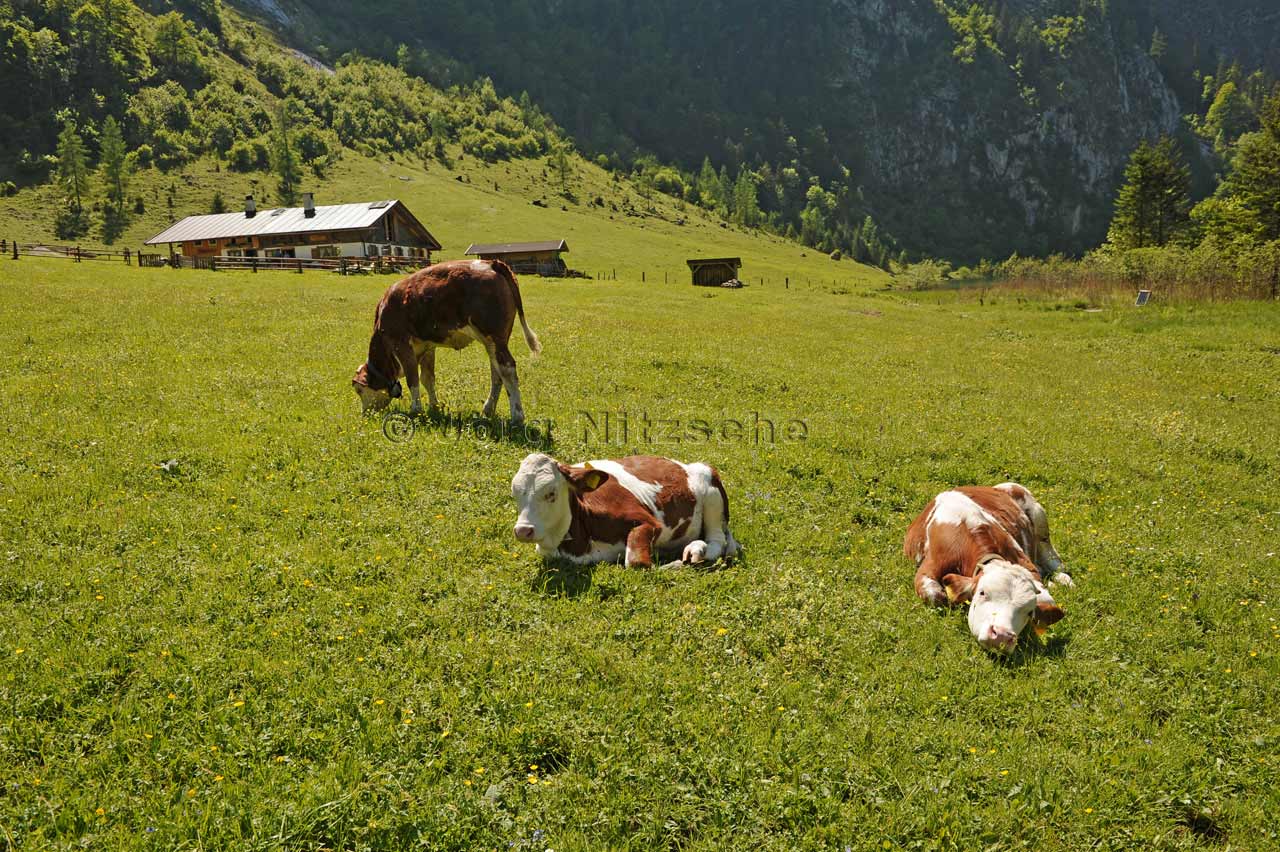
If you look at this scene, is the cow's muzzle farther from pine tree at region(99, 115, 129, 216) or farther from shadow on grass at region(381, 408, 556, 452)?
pine tree at region(99, 115, 129, 216)

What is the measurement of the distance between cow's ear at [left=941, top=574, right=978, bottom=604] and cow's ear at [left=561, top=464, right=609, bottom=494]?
13.0 feet

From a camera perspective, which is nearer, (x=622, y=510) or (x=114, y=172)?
(x=622, y=510)

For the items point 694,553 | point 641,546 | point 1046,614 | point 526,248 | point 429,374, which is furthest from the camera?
point 526,248

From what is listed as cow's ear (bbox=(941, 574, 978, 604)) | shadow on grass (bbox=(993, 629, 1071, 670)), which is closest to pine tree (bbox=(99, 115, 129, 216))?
cow's ear (bbox=(941, 574, 978, 604))

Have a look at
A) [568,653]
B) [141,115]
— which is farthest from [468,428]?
[141,115]

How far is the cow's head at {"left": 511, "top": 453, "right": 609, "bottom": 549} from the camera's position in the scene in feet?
24.1

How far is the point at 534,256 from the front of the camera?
88.8 meters

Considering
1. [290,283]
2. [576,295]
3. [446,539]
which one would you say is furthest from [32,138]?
[446,539]

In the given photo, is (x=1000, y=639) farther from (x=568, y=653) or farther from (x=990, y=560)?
(x=568, y=653)

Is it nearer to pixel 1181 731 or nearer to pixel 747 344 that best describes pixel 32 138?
pixel 747 344

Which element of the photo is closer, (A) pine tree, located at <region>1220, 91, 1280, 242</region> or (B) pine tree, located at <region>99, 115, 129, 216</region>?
(A) pine tree, located at <region>1220, 91, 1280, 242</region>

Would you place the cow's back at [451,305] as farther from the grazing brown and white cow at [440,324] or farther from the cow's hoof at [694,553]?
the cow's hoof at [694,553]

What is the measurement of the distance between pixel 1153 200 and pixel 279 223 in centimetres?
10107

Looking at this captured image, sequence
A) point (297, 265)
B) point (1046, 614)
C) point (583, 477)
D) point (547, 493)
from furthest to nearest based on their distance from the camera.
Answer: point (297, 265), point (583, 477), point (547, 493), point (1046, 614)
